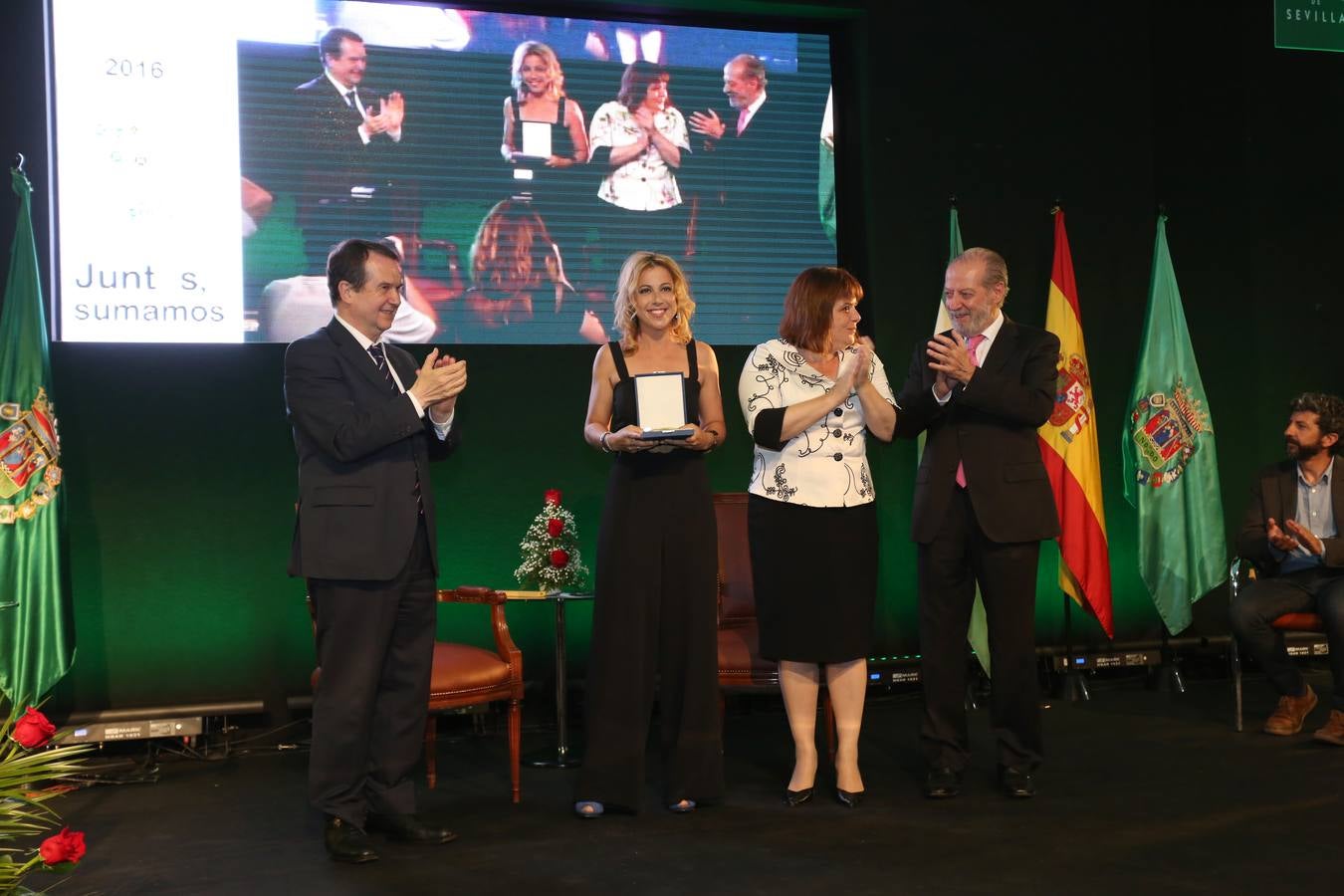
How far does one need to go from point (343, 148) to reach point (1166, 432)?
157 inches

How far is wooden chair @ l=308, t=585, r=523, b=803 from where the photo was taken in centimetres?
Result: 405

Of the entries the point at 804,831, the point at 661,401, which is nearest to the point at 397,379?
the point at 661,401

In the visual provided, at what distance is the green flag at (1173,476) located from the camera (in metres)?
5.87

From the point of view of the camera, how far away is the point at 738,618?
4938mm

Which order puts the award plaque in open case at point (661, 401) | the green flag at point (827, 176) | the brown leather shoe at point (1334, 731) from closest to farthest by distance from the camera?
the award plaque in open case at point (661, 401)
the brown leather shoe at point (1334, 731)
the green flag at point (827, 176)

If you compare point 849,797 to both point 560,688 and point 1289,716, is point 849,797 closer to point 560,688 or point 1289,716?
point 560,688

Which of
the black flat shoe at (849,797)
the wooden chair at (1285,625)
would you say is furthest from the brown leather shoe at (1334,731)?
the black flat shoe at (849,797)

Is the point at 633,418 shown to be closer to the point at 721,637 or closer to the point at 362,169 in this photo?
the point at 721,637

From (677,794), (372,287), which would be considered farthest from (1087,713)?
(372,287)

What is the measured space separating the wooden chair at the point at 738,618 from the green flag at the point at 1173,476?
2.01 m

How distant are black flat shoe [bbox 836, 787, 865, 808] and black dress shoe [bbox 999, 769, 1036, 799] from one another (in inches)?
18.0

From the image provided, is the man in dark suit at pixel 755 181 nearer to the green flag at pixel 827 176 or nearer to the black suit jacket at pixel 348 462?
the green flag at pixel 827 176

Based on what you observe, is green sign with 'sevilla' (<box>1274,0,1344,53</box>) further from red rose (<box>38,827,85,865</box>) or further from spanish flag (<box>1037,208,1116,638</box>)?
red rose (<box>38,827,85,865</box>)

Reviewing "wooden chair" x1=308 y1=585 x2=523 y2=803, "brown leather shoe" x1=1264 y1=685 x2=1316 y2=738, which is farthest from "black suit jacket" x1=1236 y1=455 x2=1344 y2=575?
"wooden chair" x1=308 y1=585 x2=523 y2=803
